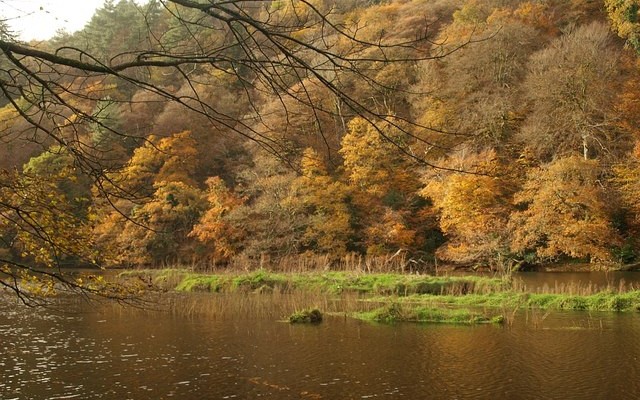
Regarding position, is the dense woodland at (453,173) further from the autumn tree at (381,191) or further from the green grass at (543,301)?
the green grass at (543,301)

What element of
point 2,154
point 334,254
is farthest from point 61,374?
point 2,154

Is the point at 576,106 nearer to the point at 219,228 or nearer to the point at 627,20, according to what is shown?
the point at 627,20

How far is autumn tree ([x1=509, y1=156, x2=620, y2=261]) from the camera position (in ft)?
78.5

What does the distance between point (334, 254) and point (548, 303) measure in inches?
537

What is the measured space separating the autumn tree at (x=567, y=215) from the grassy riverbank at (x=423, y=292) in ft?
19.7

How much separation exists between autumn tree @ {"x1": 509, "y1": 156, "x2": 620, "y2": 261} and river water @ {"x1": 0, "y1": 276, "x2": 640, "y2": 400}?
11.2m

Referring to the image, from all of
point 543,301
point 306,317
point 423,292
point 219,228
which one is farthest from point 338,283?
point 219,228

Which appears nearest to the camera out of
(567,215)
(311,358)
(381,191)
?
(311,358)

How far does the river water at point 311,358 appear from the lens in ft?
25.5

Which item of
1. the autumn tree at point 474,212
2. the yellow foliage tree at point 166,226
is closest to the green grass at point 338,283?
the autumn tree at point 474,212

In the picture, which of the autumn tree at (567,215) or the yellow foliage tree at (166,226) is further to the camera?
the yellow foliage tree at (166,226)

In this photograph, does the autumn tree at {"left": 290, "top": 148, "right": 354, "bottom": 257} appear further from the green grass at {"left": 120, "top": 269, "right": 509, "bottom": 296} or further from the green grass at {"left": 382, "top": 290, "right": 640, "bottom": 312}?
the green grass at {"left": 382, "top": 290, "right": 640, "bottom": 312}

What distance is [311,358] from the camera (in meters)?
9.48

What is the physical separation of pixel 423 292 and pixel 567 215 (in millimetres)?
10211
